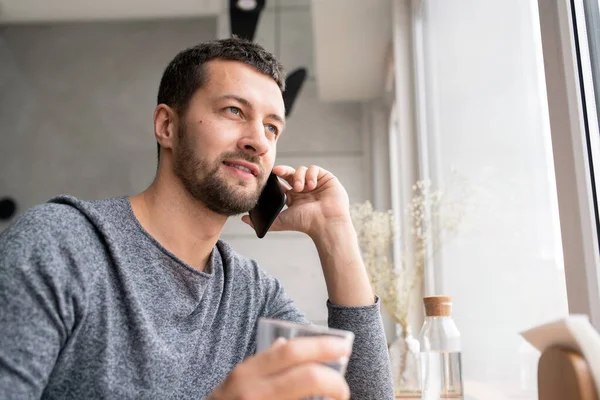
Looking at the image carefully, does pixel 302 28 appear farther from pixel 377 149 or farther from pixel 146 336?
pixel 146 336

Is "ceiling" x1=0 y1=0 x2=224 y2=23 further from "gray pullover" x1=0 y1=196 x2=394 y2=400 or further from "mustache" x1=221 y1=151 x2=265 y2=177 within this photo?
"gray pullover" x1=0 y1=196 x2=394 y2=400

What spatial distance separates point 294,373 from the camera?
455 mm

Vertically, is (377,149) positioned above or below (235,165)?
above

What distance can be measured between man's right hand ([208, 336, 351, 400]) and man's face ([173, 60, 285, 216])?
64 cm

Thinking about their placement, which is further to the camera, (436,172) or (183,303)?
(436,172)

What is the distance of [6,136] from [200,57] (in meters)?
2.48

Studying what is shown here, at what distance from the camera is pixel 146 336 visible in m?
0.81

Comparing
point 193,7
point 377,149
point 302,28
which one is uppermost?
point 193,7

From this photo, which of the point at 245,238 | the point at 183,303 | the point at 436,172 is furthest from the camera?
the point at 245,238

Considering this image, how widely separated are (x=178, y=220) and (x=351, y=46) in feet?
6.82

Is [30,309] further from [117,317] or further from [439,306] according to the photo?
[439,306]

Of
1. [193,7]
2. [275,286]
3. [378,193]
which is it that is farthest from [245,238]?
[275,286]

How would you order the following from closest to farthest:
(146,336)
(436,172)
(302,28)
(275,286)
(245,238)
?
(146,336) < (275,286) < (436,172) < (245,238) < (302,28)

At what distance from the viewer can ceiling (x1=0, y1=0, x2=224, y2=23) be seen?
317 centimetres
